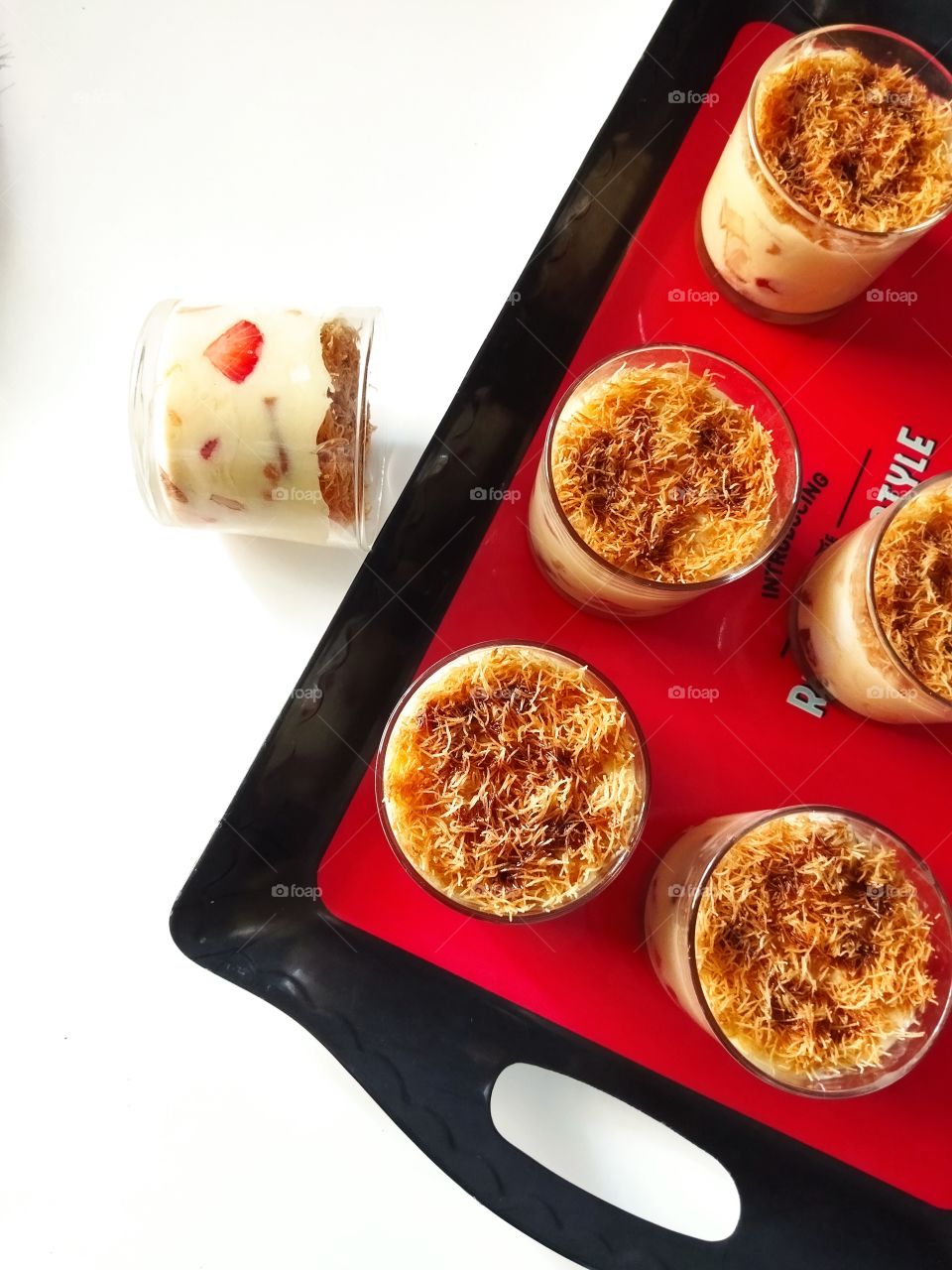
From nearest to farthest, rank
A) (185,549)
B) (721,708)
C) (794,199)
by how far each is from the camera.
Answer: (794,199) → (721,708) → (185,549)

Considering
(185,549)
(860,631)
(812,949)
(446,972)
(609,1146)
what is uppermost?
(860,631)

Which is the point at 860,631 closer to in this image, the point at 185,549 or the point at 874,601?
the point at 874,601

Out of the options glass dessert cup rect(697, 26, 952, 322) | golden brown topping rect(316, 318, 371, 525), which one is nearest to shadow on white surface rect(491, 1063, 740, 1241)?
golden brown topping rect(316, 318, 371, 525)

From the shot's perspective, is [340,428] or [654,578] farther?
[340,428]

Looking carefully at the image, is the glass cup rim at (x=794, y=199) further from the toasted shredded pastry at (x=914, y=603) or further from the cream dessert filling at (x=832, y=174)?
the toasted shredded pastry at (x=914, y=603)

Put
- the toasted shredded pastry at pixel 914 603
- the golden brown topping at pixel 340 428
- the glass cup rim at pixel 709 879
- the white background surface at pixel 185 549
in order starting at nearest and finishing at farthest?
the glass cup rim at pixel 709 879, the toasted shredded pastry at pixel 914 603, the golden brown topping at pixel 340 428, the white background surface at pixel 185 549

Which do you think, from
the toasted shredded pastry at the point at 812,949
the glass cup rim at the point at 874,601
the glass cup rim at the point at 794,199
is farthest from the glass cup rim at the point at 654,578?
the toasted shredded pastry at the point at 812,949

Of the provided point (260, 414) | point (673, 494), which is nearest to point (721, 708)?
point (673, 494)
